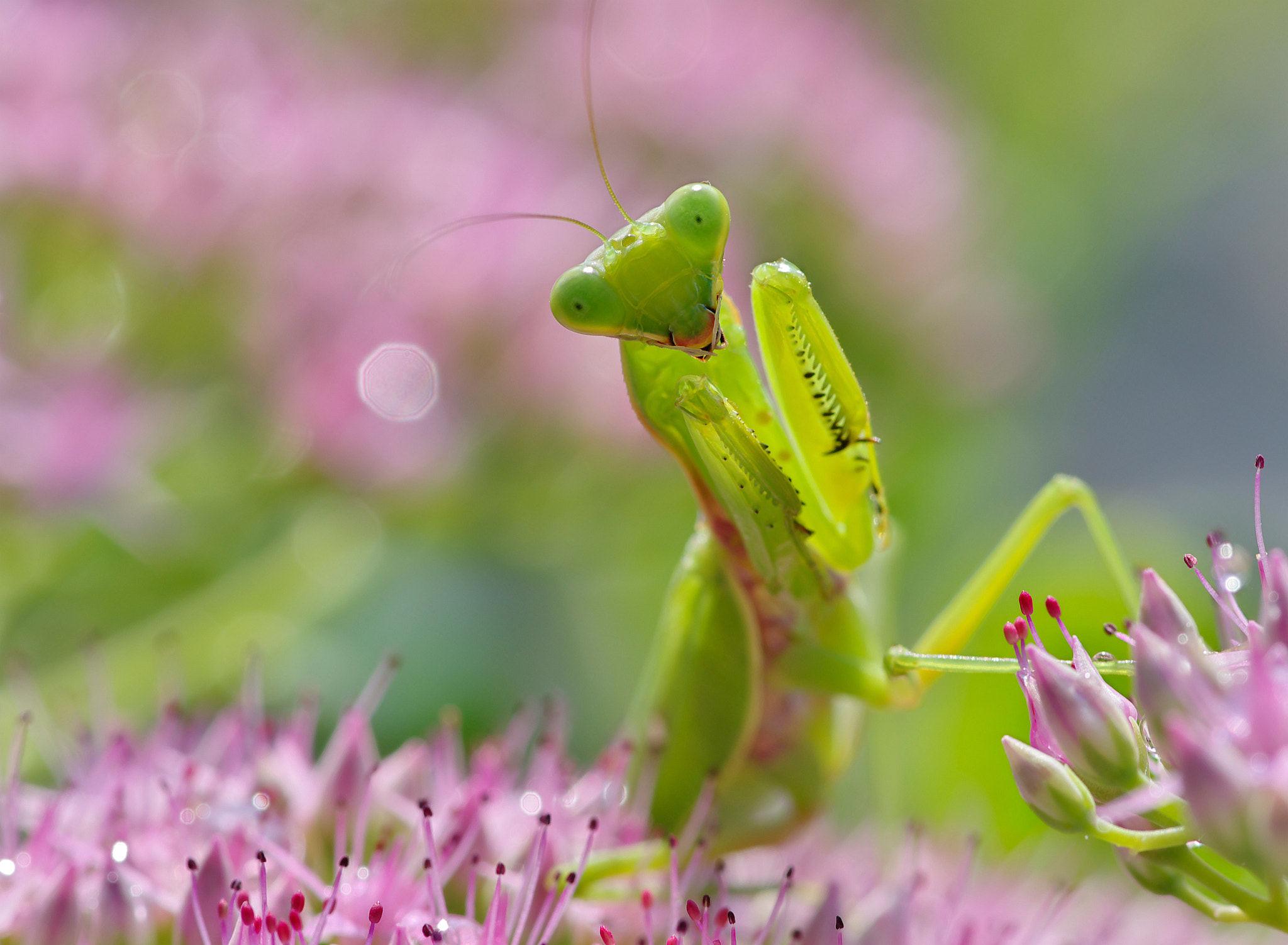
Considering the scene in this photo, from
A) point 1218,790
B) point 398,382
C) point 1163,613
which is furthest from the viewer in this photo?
point 398,382

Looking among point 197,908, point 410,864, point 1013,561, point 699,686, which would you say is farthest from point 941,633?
point 197,908

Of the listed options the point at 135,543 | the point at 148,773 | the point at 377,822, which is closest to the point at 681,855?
the point at 377,822

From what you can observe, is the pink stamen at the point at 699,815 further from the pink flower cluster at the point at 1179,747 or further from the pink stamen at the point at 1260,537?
the pink stamen at the point at 1260,537

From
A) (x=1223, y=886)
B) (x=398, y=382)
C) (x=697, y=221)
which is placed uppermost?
(x=697, y=221)

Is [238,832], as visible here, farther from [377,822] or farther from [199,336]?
[199,336]

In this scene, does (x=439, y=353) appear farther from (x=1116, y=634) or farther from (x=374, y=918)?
(x=1116, y=634)

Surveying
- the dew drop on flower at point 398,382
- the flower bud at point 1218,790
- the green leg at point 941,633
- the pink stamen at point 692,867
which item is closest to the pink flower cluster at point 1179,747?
the flower bud at point 1218,790

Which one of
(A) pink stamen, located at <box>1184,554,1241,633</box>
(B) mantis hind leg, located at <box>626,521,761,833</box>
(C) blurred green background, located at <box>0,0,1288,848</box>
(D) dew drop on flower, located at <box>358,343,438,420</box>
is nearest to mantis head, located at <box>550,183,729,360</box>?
(B) mantis hind leg, located at <box>626,521,761,833</box>
